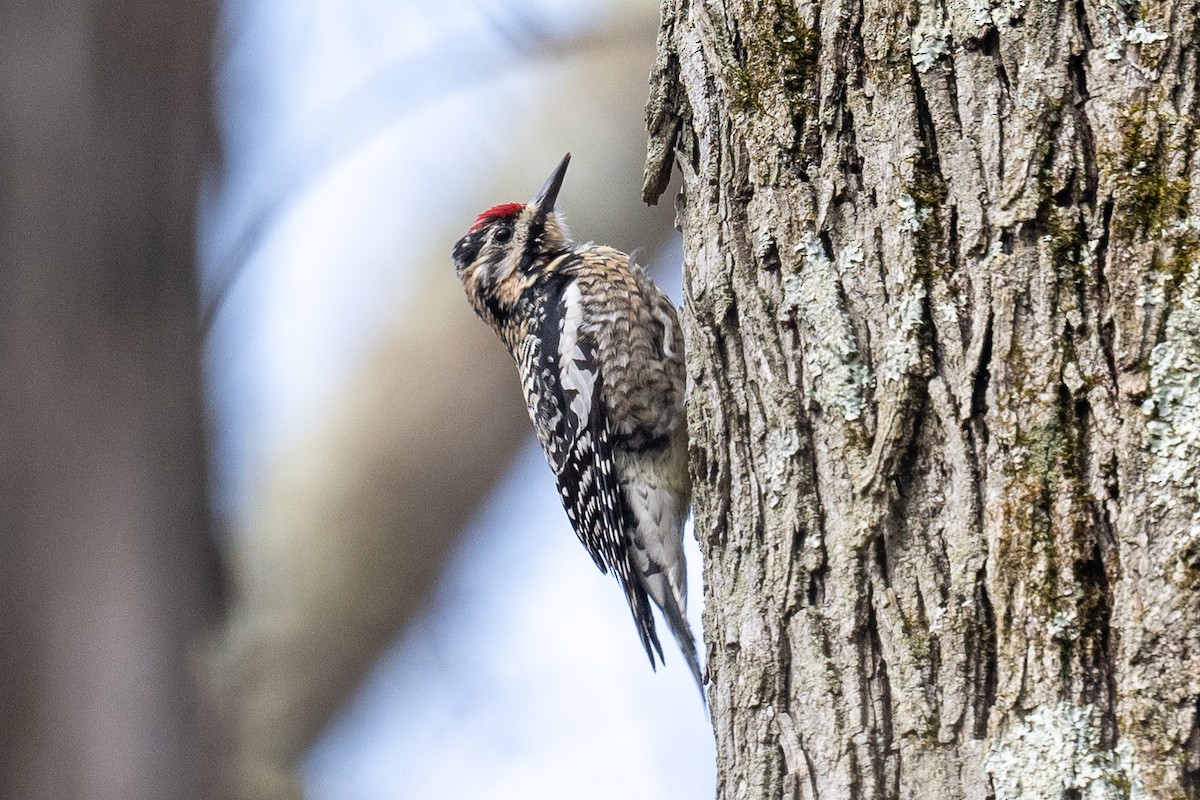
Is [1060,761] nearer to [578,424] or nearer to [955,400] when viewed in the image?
[955,400]

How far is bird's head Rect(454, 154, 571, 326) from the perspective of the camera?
4027 millimetres

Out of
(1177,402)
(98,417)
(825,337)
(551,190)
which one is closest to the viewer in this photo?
(1177,402)

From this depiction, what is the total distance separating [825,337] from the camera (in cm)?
185

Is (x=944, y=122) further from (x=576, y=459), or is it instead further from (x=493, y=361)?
(x=493, y=361)

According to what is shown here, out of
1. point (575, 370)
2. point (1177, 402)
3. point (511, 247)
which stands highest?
point (511, 247)

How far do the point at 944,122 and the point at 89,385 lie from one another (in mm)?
2119

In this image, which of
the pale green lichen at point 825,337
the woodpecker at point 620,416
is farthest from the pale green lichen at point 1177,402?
the woodpecker at point 620,416

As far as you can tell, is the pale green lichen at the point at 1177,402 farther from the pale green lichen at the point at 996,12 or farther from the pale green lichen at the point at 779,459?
the pale green lichen at the point at 779,459

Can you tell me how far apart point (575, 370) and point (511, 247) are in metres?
0.66

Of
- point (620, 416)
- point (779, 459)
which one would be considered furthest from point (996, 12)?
point (620, 416)

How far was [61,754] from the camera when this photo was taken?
276 cm

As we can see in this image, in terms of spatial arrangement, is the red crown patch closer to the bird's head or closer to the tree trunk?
the bird's head

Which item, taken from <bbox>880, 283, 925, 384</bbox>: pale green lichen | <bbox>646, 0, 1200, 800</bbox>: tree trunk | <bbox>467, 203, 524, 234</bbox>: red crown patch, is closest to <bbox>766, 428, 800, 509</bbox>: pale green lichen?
<bbox>646, 0, 1200, 800</bbox>: tree trunk

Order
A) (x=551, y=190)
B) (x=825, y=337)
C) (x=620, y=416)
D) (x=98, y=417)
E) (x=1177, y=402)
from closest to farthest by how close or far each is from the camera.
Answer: (x=1177, y=402)
(x=825, y=337)
(x=98, y=417)
(x=620, y=416)
(x=551, y=190)
